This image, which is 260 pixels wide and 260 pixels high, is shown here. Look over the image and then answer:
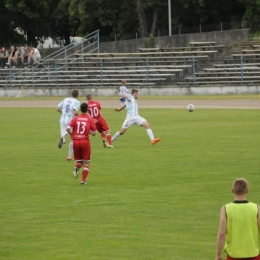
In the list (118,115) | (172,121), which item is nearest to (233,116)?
(172,121)

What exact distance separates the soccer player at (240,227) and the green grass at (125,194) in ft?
11.0

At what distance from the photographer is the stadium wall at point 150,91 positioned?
50.4 metres

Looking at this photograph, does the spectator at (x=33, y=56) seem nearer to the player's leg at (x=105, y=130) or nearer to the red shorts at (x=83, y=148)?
the player's leg at (x=105, y=130)

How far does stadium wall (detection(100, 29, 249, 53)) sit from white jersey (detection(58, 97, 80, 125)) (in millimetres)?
38574

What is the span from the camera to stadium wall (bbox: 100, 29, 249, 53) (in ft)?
197

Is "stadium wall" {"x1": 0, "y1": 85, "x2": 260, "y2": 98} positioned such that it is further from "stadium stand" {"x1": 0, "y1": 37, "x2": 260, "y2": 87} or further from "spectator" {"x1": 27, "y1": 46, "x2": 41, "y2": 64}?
"spectator" {"x1": 27, "y1": 46, "x2": 41, "y2": 64}

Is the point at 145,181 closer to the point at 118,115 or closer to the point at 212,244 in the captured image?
the point at 212,244

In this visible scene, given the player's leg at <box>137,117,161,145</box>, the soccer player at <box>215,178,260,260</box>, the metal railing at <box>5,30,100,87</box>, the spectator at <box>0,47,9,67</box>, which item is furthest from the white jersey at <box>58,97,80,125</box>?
the spectator at <box>0,47,9,67</box>

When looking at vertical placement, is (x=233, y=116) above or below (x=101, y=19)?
below

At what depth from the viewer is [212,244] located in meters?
11.8

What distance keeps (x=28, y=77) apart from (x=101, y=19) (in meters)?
14.9

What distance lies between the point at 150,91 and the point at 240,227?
45184mm

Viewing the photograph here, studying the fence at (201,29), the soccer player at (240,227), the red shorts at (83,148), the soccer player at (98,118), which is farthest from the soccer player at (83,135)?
the fence at (201,29)

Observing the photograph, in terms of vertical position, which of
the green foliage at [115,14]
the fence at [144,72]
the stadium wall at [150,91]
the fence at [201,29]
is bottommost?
the stadium wall at [150,91]
